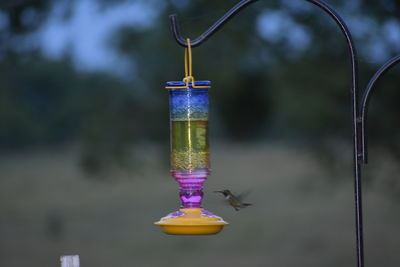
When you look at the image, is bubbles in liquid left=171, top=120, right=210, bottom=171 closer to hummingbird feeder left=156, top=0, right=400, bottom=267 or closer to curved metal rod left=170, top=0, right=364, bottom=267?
hummingbird feeder left=156, top=0, right=400, bottom=267

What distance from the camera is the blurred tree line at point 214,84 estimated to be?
22.6ft

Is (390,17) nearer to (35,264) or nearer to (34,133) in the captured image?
(34,133)

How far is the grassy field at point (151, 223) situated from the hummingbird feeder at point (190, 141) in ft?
17.6

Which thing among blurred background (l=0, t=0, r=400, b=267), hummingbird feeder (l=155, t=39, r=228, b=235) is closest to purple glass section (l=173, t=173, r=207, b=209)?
hummingbird feeder (l=155, t=39, r=228, b=235)

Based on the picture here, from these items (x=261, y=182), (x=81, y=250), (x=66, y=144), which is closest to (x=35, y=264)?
(x=81, y=250)

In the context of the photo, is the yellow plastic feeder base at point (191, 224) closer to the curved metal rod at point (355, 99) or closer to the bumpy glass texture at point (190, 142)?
the bumpy glass texture at point (190, 142)

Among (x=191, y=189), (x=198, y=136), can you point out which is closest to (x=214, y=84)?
(x=198, y=136)

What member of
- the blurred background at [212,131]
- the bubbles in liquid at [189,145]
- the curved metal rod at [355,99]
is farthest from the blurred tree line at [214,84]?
the curved metal rod at [355,99]

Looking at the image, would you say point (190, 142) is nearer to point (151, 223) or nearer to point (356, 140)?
point (356, 140)

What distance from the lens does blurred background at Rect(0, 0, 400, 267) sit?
695cm

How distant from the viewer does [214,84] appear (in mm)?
7223

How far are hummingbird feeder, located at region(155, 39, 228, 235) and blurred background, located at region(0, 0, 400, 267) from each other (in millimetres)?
4084

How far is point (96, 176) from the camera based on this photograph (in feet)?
24.7

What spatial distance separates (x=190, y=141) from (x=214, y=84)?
4769mm
